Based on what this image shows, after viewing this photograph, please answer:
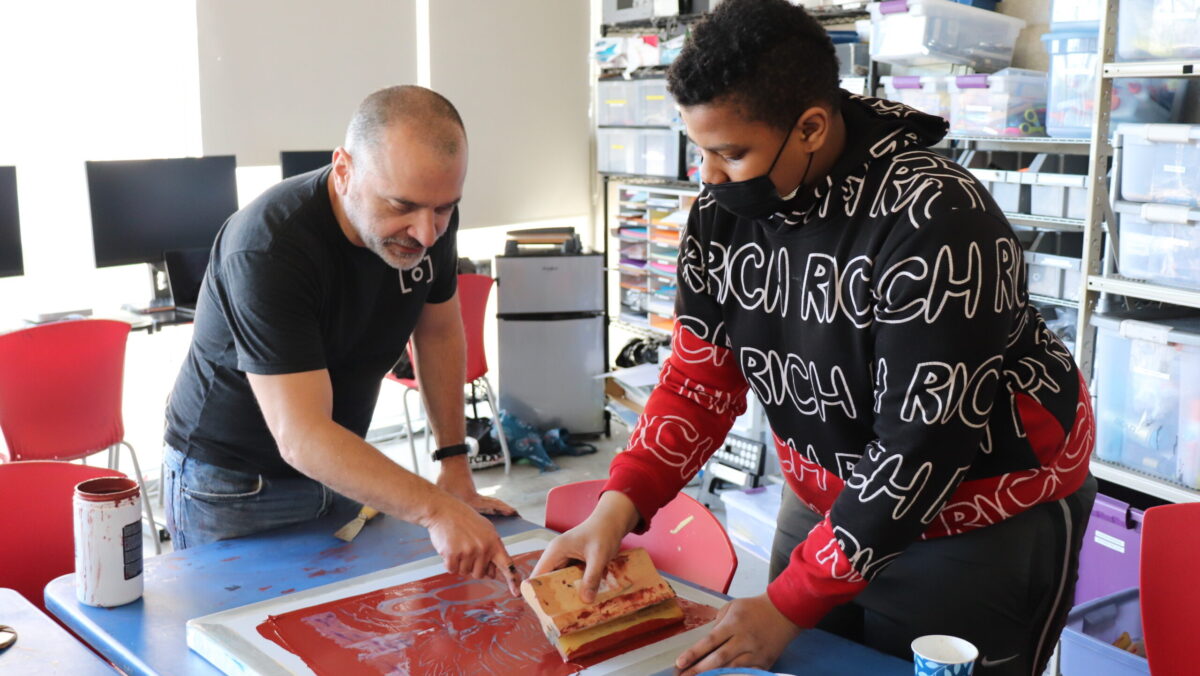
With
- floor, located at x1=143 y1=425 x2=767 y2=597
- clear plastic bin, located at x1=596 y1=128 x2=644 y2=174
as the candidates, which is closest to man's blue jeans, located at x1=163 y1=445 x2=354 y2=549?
floor, located at x1=143 y1=425 x2=767 y2=597

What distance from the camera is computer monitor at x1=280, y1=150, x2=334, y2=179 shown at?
408 centimetres

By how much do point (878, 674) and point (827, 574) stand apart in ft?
0.52

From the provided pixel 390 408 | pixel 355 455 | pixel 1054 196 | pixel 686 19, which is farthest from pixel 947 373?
pixel 390 408

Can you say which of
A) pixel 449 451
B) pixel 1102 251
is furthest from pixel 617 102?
pixel 449 451

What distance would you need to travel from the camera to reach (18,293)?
402 cm

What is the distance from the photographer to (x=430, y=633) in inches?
53.6

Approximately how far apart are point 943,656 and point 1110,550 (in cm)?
184

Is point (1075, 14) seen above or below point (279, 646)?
above

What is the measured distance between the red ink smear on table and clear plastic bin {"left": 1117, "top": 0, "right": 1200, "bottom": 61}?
1.88 metres

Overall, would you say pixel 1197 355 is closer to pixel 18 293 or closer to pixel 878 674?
pixel 878 674

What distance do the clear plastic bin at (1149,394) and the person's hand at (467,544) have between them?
6.10 feet

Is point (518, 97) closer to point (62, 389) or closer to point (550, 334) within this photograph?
point (550, 334)

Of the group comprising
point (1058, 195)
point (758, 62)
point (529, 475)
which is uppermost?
point (758, 62)

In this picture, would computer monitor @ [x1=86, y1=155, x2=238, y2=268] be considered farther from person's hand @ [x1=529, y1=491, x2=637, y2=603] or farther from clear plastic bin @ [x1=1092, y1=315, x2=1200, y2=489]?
clear plastic bin @ [x1=1092, y1=315, x2=1200, y2=489]
